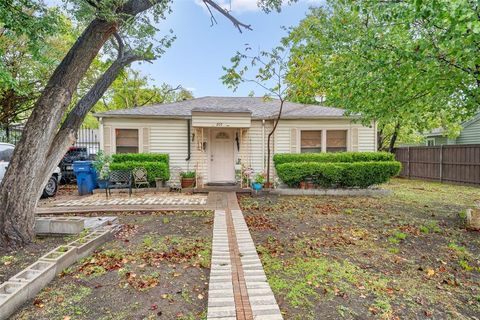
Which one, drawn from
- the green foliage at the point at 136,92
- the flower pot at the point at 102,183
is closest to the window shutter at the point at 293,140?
the flower pot at the point at 102,183

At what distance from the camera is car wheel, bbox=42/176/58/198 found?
912 centimetres

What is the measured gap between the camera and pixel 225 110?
1007 centimetres

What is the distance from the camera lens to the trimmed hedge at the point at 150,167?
974 centimetres

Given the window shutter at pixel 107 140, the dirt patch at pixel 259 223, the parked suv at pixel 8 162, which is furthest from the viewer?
the window shutter at pixel 107 140

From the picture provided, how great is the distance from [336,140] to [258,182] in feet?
12.9

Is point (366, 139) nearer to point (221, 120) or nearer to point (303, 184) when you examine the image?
point (303, 184)

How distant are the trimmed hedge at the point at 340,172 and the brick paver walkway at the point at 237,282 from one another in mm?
5064

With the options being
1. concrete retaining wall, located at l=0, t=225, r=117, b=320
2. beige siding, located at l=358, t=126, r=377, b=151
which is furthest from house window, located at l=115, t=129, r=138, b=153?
beige siding, located at l=358, t=126, r=377, b=151

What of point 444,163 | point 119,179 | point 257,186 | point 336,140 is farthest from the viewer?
point 444,163

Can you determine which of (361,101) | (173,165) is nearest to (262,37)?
(361,101)

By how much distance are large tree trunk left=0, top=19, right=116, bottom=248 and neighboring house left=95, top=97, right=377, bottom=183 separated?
5.89m

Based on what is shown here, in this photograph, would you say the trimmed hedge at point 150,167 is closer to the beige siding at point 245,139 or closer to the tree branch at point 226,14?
the beige siding at point 245,139

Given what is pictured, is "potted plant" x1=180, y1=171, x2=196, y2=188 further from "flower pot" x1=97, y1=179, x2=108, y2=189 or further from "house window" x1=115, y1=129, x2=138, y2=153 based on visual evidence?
"flower pot" x1=97, y1=179, x2=108, y2=189

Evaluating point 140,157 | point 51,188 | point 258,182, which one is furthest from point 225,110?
point 51,188
